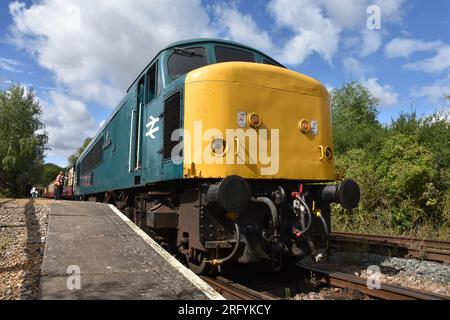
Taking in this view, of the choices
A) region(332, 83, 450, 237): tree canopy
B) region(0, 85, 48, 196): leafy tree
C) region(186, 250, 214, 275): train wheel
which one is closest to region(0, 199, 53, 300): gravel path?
region(186, 250, 214, 275): train wheel

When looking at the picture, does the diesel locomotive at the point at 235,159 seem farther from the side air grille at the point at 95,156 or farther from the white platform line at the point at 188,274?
the side air grille at the point at 95,156

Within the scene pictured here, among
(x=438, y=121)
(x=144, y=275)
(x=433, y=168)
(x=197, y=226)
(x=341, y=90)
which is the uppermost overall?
(x=341, y=90)

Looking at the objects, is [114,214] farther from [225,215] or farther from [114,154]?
[225,215]

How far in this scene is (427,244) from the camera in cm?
807

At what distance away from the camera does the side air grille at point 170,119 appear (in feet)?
18.8

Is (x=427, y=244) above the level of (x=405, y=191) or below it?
below

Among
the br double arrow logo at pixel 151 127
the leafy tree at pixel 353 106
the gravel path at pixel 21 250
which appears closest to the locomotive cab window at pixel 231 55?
the br double arrow logo at pixel 151 127

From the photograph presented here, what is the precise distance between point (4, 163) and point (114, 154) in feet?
101

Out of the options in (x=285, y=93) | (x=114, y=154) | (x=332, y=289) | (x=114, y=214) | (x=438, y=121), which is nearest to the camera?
(x=332, y=289)

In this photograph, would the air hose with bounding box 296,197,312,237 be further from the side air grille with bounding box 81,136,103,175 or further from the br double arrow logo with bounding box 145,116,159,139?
the side air grille with bounding box 81,136,103,175

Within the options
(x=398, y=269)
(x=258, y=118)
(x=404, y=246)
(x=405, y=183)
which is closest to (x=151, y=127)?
(x=258, y=118)

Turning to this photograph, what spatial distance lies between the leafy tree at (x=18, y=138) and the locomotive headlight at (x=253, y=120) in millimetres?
35904

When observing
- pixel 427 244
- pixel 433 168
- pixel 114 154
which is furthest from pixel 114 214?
pixel 433 168

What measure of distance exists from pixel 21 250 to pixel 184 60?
3.86 meters
